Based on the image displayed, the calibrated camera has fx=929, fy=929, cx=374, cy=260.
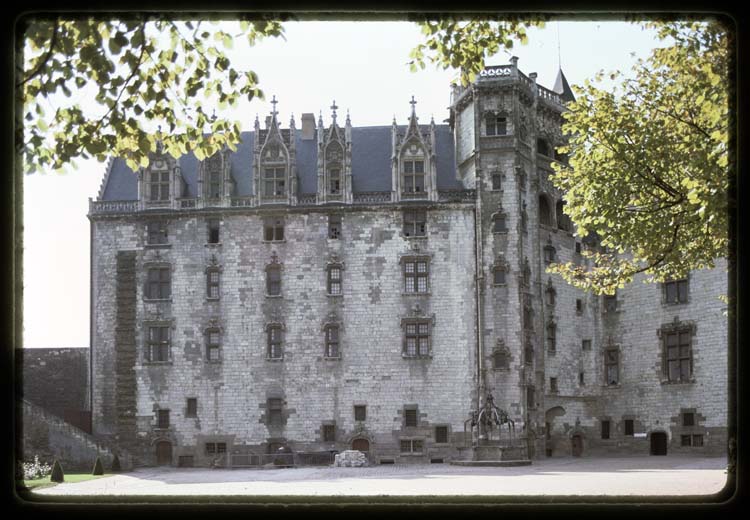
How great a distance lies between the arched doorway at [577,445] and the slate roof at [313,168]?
1229 centimetres

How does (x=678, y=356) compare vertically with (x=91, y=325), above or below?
below

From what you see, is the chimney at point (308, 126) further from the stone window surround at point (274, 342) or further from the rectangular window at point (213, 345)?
the rectangular window at point (213, 345)

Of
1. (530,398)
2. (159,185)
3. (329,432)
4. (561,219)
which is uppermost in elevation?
A: (159,185)

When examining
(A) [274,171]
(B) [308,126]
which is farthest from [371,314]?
(B) [308,126]

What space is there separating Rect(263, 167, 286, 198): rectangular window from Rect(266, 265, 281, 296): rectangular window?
3.36m

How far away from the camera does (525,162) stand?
41125 millimetres

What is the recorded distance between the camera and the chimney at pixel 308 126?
43906mm

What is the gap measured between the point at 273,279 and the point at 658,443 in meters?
18.1

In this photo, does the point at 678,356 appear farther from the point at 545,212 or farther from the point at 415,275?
the point at 415,275

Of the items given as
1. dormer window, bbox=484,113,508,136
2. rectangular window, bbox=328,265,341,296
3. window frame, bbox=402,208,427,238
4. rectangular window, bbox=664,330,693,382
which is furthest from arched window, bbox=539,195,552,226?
rectangular window, bbox=328,265,341,296

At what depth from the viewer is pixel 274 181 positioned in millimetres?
41031

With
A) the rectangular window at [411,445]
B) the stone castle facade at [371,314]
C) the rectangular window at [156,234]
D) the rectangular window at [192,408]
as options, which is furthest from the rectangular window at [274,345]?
the rectangular window at [411,445]

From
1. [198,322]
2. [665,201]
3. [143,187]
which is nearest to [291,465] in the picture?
[198,322]

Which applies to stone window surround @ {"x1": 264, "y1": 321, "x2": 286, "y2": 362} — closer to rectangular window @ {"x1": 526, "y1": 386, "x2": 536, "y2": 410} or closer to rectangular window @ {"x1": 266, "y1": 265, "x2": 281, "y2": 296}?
rectangular window @ {"x1": 266, "y1": 265, "x2": 281, "y2": 296}
